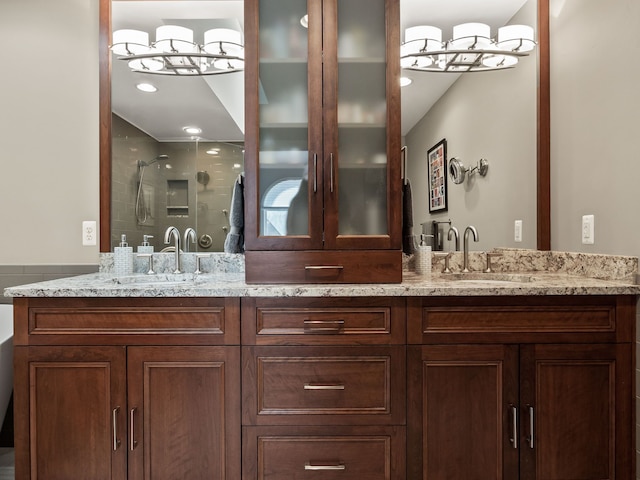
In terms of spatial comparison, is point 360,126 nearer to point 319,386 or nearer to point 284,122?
point 284,122

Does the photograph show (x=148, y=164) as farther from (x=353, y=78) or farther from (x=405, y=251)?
(x=405, y=251)

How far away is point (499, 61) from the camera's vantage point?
216 centimetres

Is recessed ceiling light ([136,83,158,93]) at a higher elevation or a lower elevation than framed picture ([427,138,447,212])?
higher

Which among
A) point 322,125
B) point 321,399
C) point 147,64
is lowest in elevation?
point 321,399

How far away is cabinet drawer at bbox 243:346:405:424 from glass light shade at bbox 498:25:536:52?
1.68m

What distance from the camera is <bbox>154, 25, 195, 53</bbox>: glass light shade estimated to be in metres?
2.08

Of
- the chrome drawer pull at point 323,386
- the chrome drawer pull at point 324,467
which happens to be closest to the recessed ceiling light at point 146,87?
the chrome drawer pull at point 323,386

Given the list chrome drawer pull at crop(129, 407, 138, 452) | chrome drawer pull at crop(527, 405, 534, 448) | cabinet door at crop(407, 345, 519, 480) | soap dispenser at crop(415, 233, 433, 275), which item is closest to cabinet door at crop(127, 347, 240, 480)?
chrome drawer pull at crop(129, 407, 138, 452)

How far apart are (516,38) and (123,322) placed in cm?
230

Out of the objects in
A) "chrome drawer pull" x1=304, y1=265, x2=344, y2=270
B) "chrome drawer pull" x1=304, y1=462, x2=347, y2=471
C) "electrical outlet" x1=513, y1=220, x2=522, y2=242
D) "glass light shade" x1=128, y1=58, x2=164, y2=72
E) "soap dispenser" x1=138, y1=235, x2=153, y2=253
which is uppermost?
"glass light shade" x1=128, y1=58, x2=164, y2=72

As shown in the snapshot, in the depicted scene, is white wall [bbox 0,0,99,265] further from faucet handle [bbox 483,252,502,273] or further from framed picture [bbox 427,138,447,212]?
faucet handle [bbox 483,252,502,273]

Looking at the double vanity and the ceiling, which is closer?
the double vanity

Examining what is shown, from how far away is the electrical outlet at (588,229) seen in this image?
6.04 feet

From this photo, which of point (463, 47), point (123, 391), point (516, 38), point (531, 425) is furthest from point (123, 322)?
point (516, 38)
